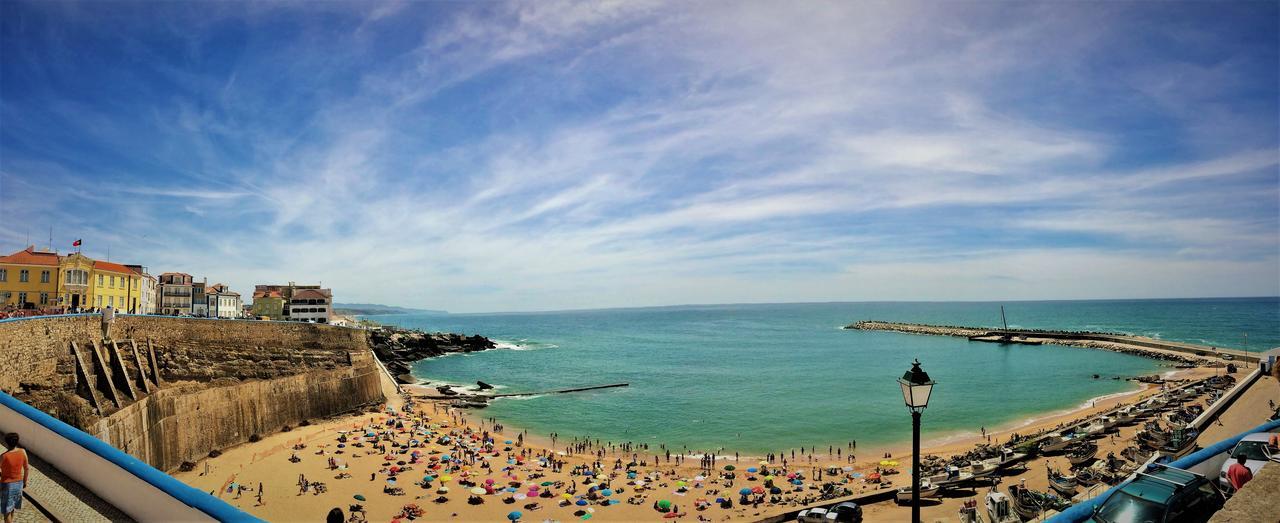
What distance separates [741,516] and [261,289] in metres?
74.1

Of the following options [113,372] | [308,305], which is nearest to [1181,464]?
[113,372]

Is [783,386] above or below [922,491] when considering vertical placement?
below

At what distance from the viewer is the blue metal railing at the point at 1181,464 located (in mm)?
6789

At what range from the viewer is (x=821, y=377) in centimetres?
6391

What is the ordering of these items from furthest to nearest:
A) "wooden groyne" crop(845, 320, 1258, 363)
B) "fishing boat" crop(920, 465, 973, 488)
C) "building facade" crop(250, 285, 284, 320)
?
"wooden groyne" crop(845, 320, 1258, 363) < "building facade" crop(250, 285, 284, 320) < "fishing boat" crop(920, 465, 973, 488)

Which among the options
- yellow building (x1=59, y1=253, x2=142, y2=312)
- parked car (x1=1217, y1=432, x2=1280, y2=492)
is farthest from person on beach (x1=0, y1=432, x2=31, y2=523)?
yellow building (x1=59, y1=253, x2=142, y2=312)

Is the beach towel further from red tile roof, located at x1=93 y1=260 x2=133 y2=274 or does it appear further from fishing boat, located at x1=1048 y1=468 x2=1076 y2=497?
red tile roof, located at x1=93 y1=260 x2=133 y2=274

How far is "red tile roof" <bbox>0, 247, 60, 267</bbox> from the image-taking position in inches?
1197

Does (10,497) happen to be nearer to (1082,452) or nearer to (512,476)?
(512,476)

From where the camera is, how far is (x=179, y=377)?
90.3ft

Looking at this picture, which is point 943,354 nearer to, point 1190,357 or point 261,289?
point 1190,357

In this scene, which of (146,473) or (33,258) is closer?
(146,473)

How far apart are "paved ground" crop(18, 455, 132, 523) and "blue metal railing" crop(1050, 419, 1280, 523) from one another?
32.3ft

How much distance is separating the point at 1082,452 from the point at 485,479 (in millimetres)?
29360
